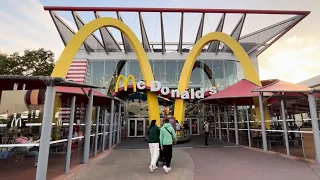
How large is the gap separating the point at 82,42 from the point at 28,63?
44.6 feet

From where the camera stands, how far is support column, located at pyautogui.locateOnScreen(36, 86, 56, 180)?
4.79 m

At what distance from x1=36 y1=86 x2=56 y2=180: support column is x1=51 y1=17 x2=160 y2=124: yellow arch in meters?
11.5

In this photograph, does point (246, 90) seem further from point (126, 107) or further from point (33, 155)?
point (126, 107)

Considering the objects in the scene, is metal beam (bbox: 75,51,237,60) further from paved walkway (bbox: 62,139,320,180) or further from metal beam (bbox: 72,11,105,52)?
paved walkway (bbox: 62,139,320,180)

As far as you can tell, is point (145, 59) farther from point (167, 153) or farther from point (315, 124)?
point (315, 124)

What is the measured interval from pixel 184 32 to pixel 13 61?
20.7m

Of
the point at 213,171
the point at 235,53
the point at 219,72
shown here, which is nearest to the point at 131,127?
the point at 219,72

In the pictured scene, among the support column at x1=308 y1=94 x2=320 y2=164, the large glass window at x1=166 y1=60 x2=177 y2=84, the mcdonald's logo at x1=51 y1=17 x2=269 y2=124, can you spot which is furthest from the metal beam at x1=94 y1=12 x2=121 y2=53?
the support column at x1=308 y1=94 x2=320 y2=164

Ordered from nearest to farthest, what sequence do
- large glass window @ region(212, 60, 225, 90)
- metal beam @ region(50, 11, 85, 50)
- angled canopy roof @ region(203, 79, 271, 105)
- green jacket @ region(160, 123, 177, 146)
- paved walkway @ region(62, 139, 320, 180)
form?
paved walkway @ region(62, 139, 320, 180)
green jacket @ region(160, 123, 177, 146)
angled canopy roof @ region(203, 79, 271, 105)
metal beam @ region(50, 11, 85, 50)
large glass window @ region(212, 60, 225, 90)

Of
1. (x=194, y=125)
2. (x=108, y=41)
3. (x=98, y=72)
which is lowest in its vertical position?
(x=194, y=125)

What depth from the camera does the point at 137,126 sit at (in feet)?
78.4

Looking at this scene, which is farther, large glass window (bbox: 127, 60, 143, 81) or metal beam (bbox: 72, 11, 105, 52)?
metal beam (bbox: 72, 11, 105, 52)

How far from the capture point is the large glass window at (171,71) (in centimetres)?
2389

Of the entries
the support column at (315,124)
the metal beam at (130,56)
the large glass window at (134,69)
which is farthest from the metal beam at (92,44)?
the support column at (315,124)
